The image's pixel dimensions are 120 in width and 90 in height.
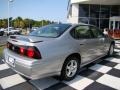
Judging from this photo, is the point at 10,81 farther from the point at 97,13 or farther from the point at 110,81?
the point at 97,13

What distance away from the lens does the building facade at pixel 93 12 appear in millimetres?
24922

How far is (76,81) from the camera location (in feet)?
13.6

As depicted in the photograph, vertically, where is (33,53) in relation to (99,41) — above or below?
below

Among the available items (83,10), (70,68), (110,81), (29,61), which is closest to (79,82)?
(70,68)

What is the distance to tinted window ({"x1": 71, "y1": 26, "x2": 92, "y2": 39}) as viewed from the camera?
4329 millimetres

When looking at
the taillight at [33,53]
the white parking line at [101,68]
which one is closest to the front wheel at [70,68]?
the taillight at [33,53]

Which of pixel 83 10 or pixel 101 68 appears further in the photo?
pixel 83 10

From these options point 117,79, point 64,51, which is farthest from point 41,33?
point 117,79

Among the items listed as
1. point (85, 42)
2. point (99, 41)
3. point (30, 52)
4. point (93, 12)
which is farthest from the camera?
point (93, 12)

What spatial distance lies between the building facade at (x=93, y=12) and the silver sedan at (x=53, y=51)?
2034 centimetres

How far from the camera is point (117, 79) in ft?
14.0

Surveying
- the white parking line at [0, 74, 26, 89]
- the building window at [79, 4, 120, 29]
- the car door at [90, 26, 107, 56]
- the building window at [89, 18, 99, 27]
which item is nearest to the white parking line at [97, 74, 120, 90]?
the car door at [90, 26, 107, 56]

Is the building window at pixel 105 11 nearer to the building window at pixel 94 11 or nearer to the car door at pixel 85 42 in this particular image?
the building window at pixel 94 11

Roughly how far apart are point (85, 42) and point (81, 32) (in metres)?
0.28
